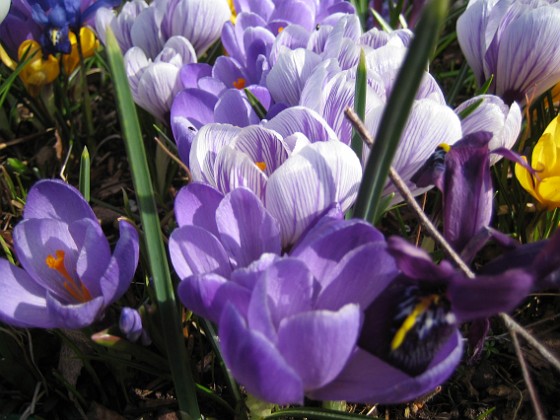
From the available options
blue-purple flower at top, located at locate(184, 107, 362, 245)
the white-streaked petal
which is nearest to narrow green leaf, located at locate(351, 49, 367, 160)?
blue-purple flower at top, located at locate(184, 107, 362, 245)

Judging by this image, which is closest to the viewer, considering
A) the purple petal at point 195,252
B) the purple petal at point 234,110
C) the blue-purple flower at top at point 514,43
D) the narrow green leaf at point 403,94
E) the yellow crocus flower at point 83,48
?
the narrow green leaf at point 403,94

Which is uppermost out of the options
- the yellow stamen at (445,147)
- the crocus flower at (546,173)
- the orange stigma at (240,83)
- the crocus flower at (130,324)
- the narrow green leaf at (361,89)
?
the narrow green leaf at (361,89)

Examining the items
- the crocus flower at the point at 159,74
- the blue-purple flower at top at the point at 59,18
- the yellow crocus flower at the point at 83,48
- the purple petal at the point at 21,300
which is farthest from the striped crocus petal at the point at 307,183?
the yellow crocus flower at the point at 83,48

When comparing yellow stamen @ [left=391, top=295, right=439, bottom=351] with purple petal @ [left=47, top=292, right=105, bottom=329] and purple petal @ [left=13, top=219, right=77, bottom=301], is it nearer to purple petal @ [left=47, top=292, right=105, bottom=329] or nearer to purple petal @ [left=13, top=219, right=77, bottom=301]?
purple petal @ [left=47, top=292, right=105, bottom=329]

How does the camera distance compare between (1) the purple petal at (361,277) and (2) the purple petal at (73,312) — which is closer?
(1) the purple petal at (361,277)

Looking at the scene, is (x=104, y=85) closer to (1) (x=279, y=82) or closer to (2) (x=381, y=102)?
(1) (x=279, y=82)

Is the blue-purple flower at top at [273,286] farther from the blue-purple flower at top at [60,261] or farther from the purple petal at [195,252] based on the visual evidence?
the blue-purple flower at top at [60,261]
